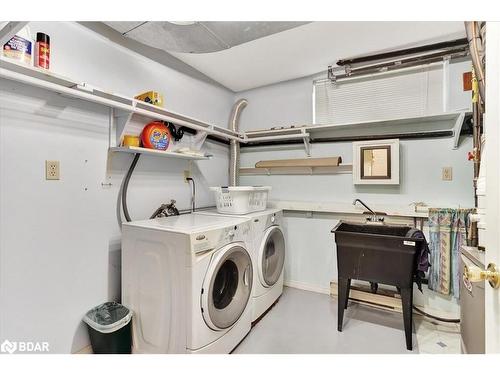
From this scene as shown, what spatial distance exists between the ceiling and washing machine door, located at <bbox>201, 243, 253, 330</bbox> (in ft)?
4.75

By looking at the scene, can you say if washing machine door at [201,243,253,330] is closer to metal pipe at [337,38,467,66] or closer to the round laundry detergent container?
the round laundry detergent container

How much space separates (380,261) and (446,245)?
76 centimetres

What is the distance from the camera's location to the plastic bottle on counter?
1.39 m

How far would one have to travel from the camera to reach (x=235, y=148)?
10.2 feet

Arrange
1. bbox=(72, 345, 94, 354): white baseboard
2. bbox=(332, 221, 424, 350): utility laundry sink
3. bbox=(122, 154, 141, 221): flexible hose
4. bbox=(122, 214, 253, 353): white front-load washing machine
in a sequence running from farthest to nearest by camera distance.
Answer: bbox=(122, 154, 141, 221): flexible hose → bbox=(332, 221, 424, 350): utility laundry sink → bbox=(72, 345, 94, 354): white baseboard → bbox=(122, 214, 253, 353): white front-load washing machine

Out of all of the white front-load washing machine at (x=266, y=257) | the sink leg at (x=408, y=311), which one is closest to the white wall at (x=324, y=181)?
the white front-load washing machine at (x=266, y=257)

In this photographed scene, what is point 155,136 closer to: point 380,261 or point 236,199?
point 236,199

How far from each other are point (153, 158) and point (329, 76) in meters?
2.07

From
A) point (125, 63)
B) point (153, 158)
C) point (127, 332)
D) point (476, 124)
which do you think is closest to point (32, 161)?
point (153, 158)

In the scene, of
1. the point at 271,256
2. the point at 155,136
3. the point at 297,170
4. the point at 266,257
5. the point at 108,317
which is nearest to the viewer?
the point at 108,317

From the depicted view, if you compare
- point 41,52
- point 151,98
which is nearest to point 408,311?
point 151,98

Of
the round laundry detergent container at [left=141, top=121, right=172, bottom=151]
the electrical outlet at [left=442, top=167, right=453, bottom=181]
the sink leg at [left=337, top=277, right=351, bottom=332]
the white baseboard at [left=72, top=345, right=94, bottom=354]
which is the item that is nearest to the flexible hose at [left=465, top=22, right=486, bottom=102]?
the electrical outlet at [left=442, top=167, right=453, bottom=181]

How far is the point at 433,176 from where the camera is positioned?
7.76ft

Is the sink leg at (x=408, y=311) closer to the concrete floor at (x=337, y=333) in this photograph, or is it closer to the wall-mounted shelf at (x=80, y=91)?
the concrete floor at (x=337, y=333)
